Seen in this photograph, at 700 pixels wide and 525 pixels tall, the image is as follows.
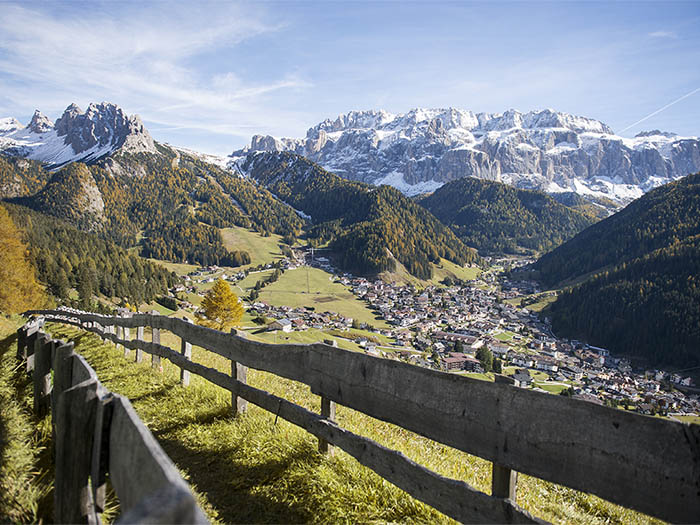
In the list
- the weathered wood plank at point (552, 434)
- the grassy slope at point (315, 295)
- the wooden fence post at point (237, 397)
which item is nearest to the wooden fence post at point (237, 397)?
the wooden fence post at point (237, 397)

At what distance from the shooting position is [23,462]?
13.5 feet

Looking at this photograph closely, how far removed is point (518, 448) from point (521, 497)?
2.73 meters

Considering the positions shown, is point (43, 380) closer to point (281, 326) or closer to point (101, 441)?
point (101, 441)

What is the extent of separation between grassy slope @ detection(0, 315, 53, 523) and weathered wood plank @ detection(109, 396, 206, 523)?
181cm

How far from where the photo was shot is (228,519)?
429cm

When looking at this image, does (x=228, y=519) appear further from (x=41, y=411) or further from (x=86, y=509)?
(x=41, y=411)

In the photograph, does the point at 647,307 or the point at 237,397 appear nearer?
the point at 237,397

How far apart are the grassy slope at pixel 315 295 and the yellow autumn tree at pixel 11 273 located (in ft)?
336

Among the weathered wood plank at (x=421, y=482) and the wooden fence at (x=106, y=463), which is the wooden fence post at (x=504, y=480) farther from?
the wooden fence at (x=106, y=463)

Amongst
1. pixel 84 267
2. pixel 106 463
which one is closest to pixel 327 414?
pixel 106 463

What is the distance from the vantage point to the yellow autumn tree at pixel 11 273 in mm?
33750

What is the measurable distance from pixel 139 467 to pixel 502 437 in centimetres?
291

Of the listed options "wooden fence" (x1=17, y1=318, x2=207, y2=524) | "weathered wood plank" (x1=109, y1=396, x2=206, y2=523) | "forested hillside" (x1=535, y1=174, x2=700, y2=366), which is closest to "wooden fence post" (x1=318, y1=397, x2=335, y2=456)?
"wooden fence" (x1=17, y1=318, x2=207, y2=524)

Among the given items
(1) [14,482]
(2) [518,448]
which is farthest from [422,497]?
(1) [14,482]
